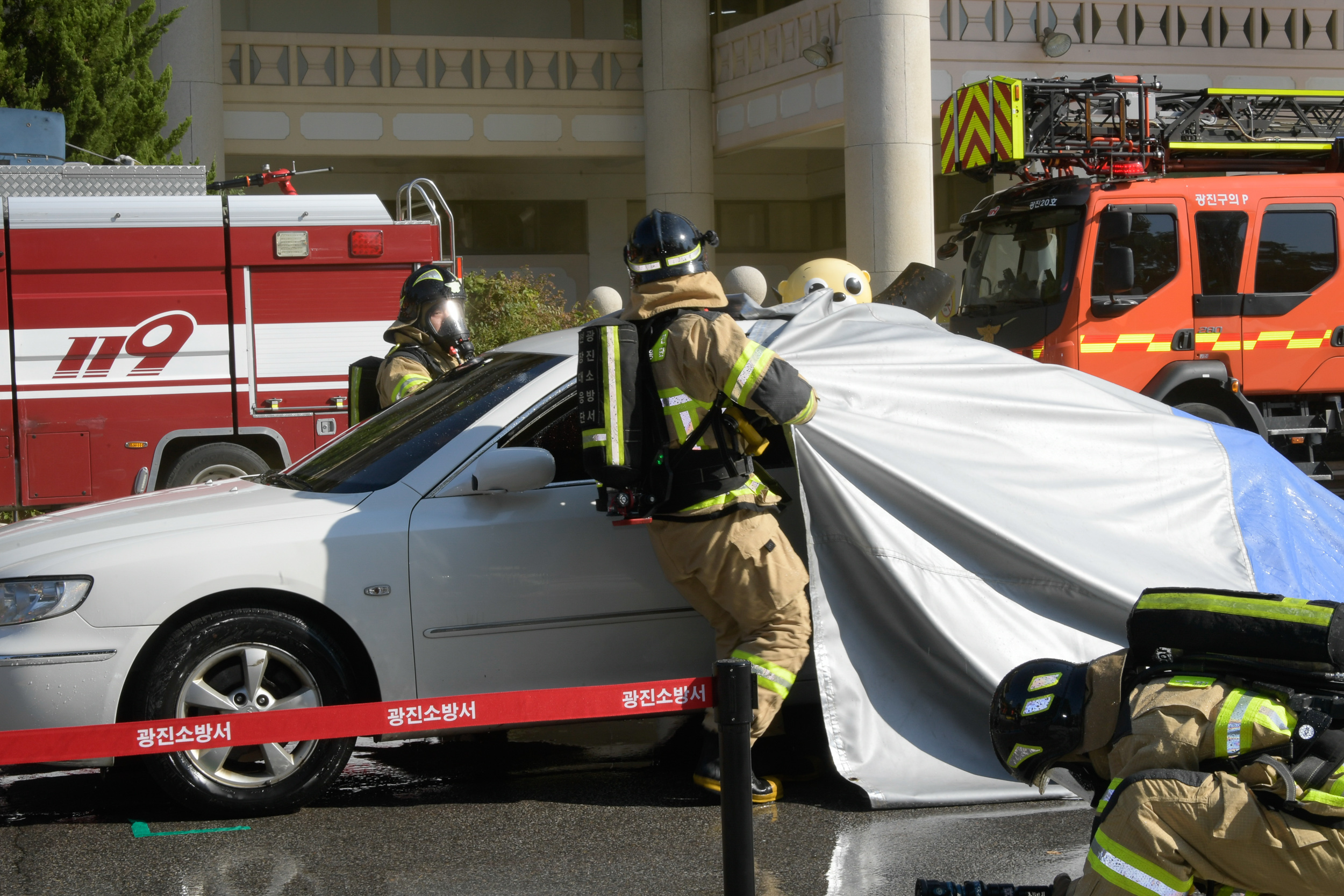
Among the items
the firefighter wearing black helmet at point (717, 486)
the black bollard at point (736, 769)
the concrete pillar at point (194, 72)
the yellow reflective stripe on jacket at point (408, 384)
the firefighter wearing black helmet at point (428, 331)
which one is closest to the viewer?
the black bollard at point (736, 769)

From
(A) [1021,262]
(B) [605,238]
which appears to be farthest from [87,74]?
(B) [605,238]

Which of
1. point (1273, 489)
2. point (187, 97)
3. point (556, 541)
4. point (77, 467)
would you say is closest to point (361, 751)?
point (556, 541)

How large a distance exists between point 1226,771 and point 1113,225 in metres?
7.89

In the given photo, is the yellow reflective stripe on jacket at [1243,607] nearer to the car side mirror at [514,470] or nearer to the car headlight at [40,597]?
the car side mirror at [514,470]

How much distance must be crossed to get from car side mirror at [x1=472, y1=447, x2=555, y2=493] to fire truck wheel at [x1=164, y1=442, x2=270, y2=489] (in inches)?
224

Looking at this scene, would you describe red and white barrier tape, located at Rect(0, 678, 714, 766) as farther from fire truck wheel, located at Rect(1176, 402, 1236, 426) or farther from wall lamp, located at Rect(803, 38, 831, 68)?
wall lamp, located at Rect(803, 38, 831, 68)

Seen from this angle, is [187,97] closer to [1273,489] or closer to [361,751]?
[361,751]

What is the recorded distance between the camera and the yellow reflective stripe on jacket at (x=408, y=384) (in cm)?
588

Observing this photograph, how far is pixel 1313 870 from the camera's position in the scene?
208cm

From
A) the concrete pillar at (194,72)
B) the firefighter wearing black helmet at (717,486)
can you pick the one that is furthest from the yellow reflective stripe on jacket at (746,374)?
the concrete pillar at (194,72)

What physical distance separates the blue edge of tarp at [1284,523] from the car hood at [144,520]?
2.96m

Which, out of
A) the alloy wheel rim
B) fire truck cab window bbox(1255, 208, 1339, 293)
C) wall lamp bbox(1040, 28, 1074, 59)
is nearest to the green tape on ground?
the alloy wheel rim

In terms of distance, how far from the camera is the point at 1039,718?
7.52 ft

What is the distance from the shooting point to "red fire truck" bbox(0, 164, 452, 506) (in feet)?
30.0
